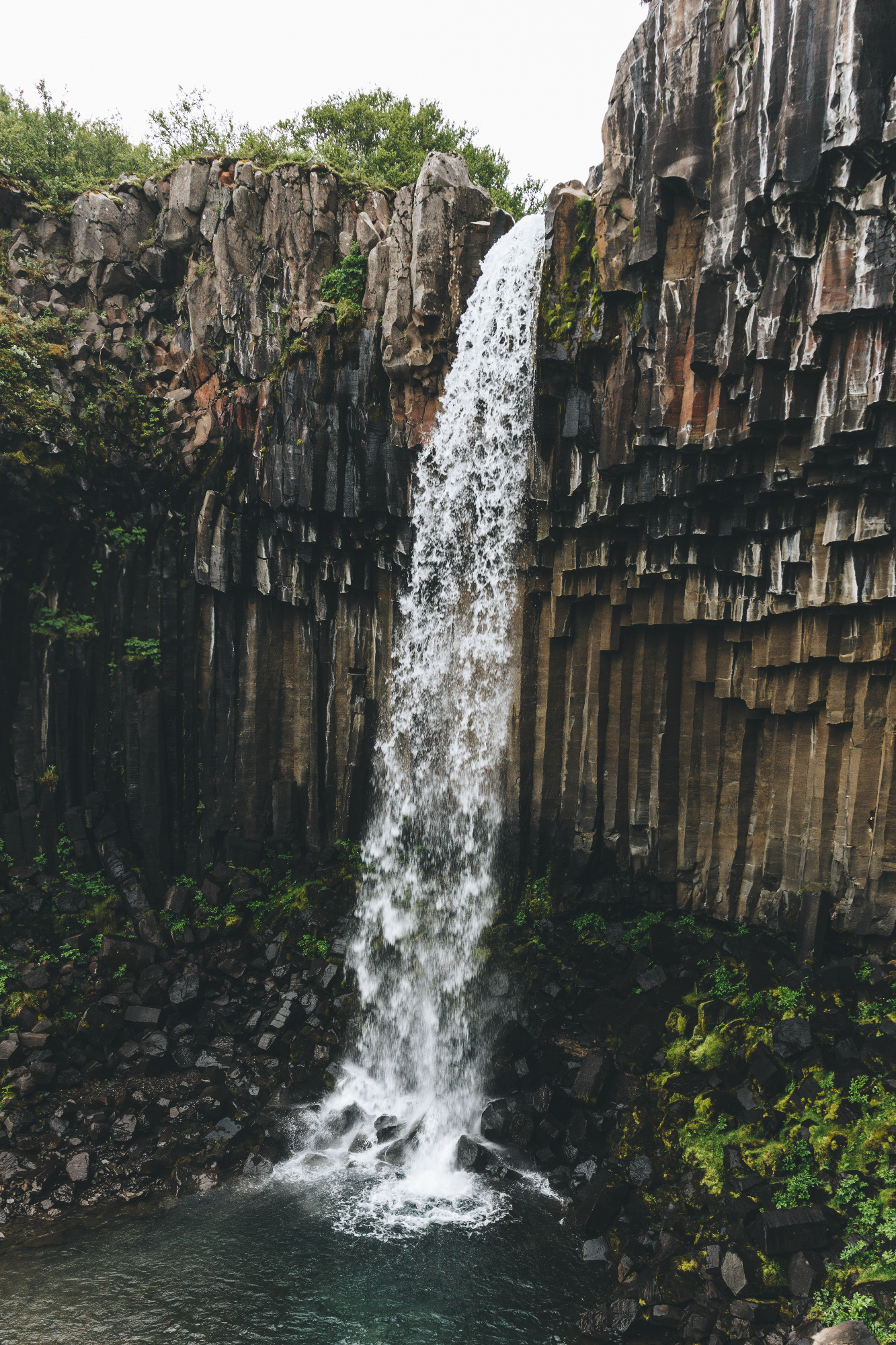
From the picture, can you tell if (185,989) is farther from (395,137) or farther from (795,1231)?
(395,137)

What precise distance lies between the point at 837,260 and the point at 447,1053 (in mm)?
11627

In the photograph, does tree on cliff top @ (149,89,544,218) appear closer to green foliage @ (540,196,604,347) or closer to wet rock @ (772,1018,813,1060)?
green foliage @ (540,196,604,347)

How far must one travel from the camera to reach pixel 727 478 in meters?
9.96

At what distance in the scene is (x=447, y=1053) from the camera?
12.3 metres

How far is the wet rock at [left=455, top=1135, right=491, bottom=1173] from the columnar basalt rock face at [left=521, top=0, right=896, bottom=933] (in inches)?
165

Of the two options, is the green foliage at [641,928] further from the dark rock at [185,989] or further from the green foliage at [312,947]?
the dark rock at [185,989]

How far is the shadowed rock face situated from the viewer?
8.87 m

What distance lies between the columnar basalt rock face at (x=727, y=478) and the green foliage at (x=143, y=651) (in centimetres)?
737

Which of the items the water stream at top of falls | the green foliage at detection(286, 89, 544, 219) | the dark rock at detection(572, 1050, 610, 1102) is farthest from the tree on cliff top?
the dark rock at detection(572, 1050, 610, 1102)

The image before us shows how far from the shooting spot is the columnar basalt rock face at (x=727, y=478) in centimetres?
846

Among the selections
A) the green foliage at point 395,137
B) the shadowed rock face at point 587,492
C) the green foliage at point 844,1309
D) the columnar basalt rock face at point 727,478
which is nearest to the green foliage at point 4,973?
the shadowed rock face at point 587,492

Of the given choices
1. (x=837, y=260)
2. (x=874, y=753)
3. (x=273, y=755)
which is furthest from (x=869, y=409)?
(x=273, y=755)

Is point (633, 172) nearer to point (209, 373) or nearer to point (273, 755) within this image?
point (209, 373)

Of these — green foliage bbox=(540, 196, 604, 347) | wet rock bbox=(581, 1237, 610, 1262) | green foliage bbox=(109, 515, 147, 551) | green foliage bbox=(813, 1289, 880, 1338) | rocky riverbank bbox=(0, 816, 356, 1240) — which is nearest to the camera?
green foliage bbox=(813, 1289, 880, 1338)
